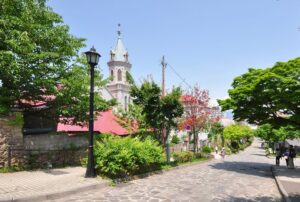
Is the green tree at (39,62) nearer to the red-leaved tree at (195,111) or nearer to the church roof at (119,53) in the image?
the red-leaved tree at (195,111)

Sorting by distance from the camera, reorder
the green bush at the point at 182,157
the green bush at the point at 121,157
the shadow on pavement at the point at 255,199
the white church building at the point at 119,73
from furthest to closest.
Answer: the white church building at the point at 119,73 < the green bush at the point at 182,157 < the green bush at the point at 121,157 < the shadow on pavement at the point at 255,199

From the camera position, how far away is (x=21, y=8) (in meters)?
14.1

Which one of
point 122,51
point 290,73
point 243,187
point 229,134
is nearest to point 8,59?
point 243,187

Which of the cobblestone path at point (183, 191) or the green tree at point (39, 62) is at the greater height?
the green tree at point (39, 62)

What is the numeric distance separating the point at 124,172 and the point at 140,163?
53.7 inches

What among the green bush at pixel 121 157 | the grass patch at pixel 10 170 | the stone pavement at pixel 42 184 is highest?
the green bush at pixel 121 157

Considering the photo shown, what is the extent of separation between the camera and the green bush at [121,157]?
38.0ft

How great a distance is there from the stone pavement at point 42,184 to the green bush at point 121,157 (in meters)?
0.76

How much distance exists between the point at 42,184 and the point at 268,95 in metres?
13.4

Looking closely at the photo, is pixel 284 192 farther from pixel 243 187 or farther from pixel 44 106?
pixel 44 106


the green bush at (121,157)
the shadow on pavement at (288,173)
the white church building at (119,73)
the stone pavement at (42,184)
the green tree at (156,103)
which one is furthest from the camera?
the white church building at (119,73)

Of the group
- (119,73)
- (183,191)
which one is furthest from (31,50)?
(119,73)

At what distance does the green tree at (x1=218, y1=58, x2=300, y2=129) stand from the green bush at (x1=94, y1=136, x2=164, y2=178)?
7.76 metres

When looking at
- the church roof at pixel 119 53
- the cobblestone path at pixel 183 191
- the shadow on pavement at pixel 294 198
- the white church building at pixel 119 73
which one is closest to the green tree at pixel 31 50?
the cobblestone path at pixel 183 191
